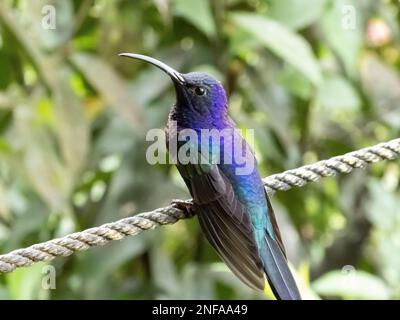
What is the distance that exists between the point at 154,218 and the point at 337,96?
1.58 meters

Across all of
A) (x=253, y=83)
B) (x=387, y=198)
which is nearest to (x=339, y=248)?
(x=387, y=198)

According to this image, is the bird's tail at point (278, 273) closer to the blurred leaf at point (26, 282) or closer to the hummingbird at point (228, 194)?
the hummingbird at point (228, 194)

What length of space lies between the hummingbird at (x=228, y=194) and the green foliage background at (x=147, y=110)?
473 millimetres

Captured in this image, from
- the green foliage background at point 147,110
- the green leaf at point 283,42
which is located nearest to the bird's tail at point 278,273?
the green foliage background at point 147,110

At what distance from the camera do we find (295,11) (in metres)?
3.37

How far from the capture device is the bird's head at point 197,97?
9.19 ft

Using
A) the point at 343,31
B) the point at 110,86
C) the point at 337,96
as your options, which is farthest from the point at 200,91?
the point at 337,96

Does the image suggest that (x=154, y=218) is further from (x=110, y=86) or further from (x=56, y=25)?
(x=56, y=25)

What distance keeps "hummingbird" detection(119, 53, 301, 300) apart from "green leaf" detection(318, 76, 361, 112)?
978 mm

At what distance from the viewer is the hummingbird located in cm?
250
